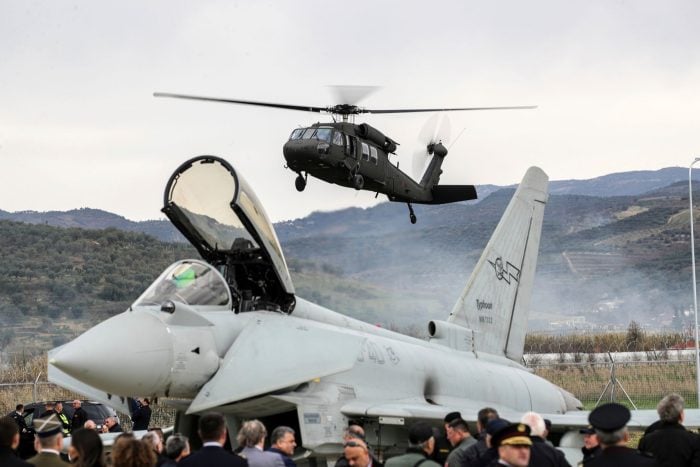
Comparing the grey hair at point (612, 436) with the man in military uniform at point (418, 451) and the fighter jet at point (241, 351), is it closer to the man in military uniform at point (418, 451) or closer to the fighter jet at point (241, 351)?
the man in military uniform at point (418, 451)

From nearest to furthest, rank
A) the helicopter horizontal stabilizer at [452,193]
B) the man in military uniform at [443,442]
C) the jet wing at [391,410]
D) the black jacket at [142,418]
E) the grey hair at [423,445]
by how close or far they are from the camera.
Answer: the grey hair at [423,445] → the man in military uniform at [443,442] → the jet wing at [391,410] → the black jacket at [142,418] → the helicopter horizontal stabilizer at [452,193]

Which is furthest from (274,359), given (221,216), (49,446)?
(49,446)

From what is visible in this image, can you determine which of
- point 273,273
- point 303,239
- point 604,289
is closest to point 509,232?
point 273,273

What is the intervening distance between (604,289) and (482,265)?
83852 millimetres

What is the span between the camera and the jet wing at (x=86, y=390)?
43.2 ft

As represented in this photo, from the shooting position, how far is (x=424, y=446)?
9.66 m

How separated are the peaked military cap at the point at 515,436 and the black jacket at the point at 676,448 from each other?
7.00 feet

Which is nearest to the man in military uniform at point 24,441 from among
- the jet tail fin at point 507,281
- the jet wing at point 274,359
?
the jet wing at point 274,359

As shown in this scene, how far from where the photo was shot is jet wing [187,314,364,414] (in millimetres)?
12945

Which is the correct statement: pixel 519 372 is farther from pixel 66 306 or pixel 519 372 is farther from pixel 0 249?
pixel 0 249

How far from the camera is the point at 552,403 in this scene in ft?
60.9

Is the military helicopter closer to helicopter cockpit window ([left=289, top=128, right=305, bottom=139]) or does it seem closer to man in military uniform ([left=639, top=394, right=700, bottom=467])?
helicopter cockpit window ([left=289, top=128, right=305, bottom=139])

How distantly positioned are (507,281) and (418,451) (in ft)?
36.0

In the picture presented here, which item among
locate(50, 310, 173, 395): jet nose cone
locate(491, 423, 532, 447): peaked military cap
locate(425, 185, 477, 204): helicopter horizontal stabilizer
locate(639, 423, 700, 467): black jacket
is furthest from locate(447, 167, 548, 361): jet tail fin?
locate(425, 185, 477, 204): helicopter horizontal stabilizer
